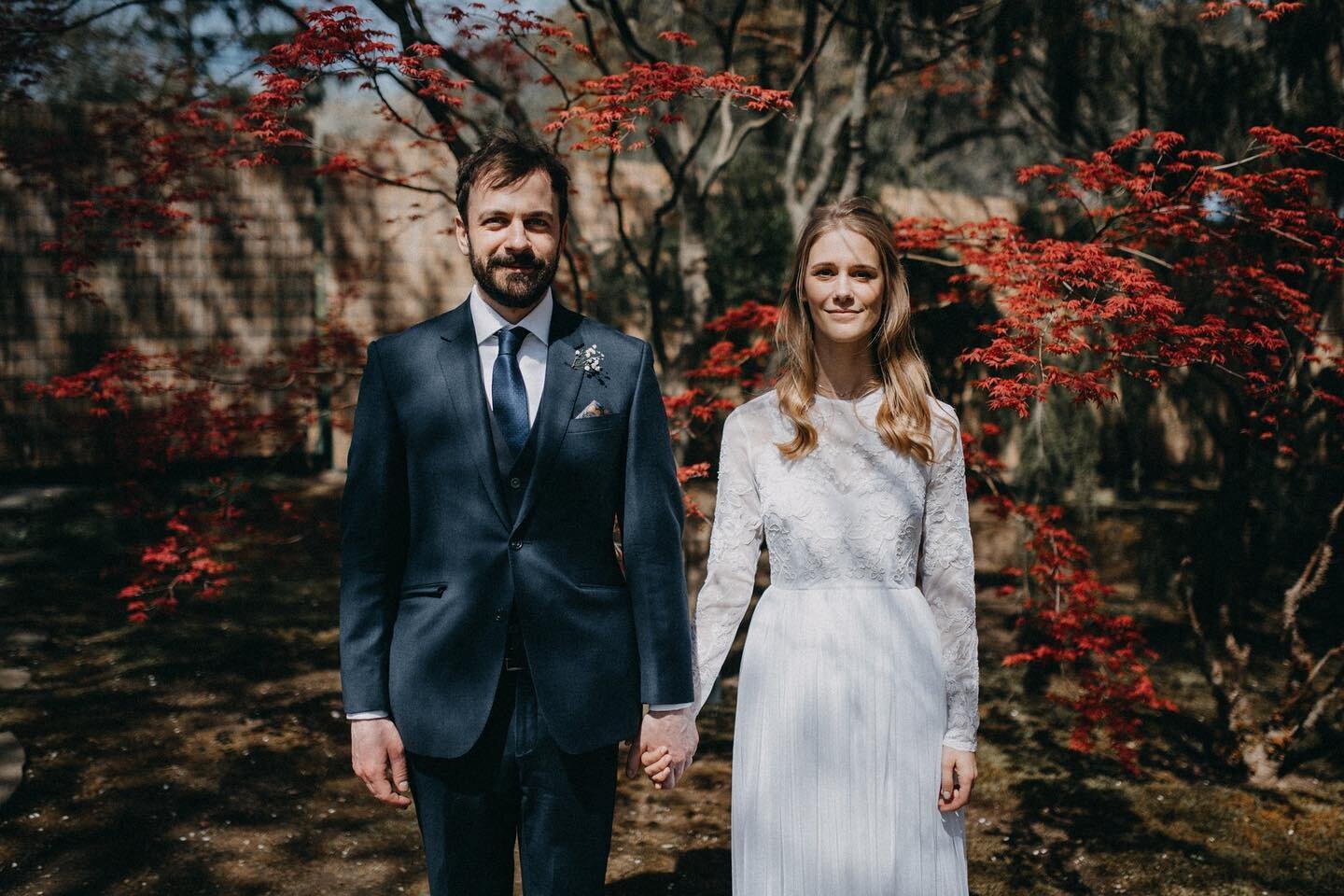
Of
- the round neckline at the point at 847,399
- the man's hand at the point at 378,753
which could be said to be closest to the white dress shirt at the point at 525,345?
the man's hand at the point at 378,753

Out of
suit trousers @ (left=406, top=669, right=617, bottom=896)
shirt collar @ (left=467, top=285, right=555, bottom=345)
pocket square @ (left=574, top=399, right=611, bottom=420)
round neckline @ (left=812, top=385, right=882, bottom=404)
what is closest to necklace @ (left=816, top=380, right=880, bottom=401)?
round neckline @ (left=812, top=385, right=882, bottom=404)

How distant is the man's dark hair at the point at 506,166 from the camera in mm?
1942

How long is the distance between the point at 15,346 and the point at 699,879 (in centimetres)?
662

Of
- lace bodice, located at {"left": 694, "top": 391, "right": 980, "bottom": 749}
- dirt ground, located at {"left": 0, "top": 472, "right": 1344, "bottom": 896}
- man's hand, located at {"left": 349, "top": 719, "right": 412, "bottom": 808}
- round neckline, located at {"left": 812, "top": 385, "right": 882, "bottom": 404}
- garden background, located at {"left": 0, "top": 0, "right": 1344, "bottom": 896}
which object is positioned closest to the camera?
man's hand, located at {"left": 349, "top": 719, "right": 412, "bottom": 808}

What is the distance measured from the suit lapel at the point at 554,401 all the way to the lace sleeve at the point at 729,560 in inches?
14.7

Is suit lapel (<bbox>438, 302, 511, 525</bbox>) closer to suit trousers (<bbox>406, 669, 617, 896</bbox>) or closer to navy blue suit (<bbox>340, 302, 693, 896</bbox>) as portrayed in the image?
navy blue suit (<bbox>340, 302, 693, 896</bbox>)

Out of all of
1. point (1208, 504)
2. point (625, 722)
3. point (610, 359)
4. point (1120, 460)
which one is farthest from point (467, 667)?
point (1120, 460)

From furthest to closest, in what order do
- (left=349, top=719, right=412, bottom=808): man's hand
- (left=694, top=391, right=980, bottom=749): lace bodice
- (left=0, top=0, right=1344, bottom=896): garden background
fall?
(left=0, top=0, right=1344, bottom=896): garden background < (left=694, top=391, right=980, bottom=749): lace bodice < (left=349, top=719, right=412, bottom=808): man's hand

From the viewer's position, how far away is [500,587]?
1.93 meters

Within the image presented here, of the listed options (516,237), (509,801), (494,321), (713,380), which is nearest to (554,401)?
(494,321)

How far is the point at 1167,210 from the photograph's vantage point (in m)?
3.62

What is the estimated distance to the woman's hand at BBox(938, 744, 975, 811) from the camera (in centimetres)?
207

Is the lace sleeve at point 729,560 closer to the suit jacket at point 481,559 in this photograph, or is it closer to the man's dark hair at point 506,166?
the suit jacket at point 481,559

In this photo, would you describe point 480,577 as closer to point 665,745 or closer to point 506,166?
point 665,745
